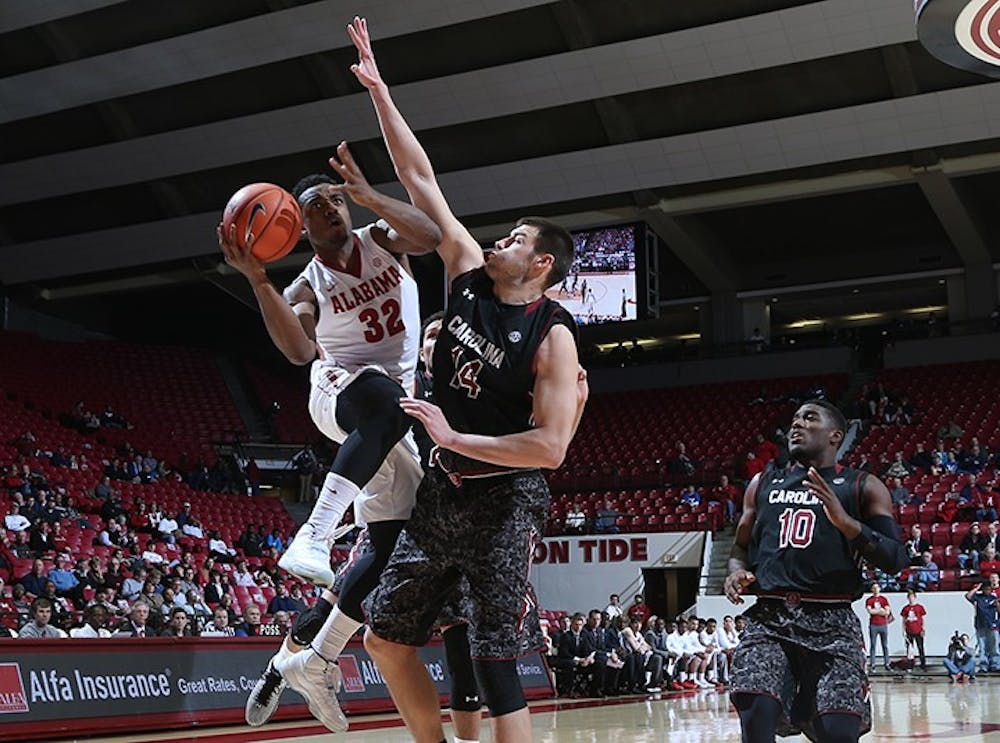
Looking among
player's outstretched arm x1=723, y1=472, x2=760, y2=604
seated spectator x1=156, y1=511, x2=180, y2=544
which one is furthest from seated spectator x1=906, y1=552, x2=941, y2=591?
player's outstretched arm x1=723, y1=472, x2=760, y2=604

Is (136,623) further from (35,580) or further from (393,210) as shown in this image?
(393,210)

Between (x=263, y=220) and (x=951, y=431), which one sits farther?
(x=951, y=431)

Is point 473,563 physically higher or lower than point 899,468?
lower

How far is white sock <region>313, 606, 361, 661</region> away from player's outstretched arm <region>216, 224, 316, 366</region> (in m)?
0.97

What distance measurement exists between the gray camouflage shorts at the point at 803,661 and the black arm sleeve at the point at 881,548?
26cm

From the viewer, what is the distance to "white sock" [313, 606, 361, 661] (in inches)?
180

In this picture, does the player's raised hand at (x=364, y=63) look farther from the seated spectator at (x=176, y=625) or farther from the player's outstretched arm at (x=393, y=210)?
the seated spectator at (x=176, y=625)

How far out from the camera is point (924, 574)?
19719 mm

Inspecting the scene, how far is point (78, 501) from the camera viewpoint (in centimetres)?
1966

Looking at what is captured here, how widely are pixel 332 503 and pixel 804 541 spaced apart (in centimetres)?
198

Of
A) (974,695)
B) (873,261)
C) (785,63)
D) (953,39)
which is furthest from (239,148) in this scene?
(953,39)

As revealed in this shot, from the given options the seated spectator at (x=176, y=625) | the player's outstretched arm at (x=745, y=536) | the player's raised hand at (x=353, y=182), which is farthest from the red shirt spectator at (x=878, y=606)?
the player's raised hand at (x=353, y=182)

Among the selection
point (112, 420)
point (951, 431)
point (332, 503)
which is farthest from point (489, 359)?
point (112, 420)

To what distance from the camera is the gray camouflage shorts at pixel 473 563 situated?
3.94 m
